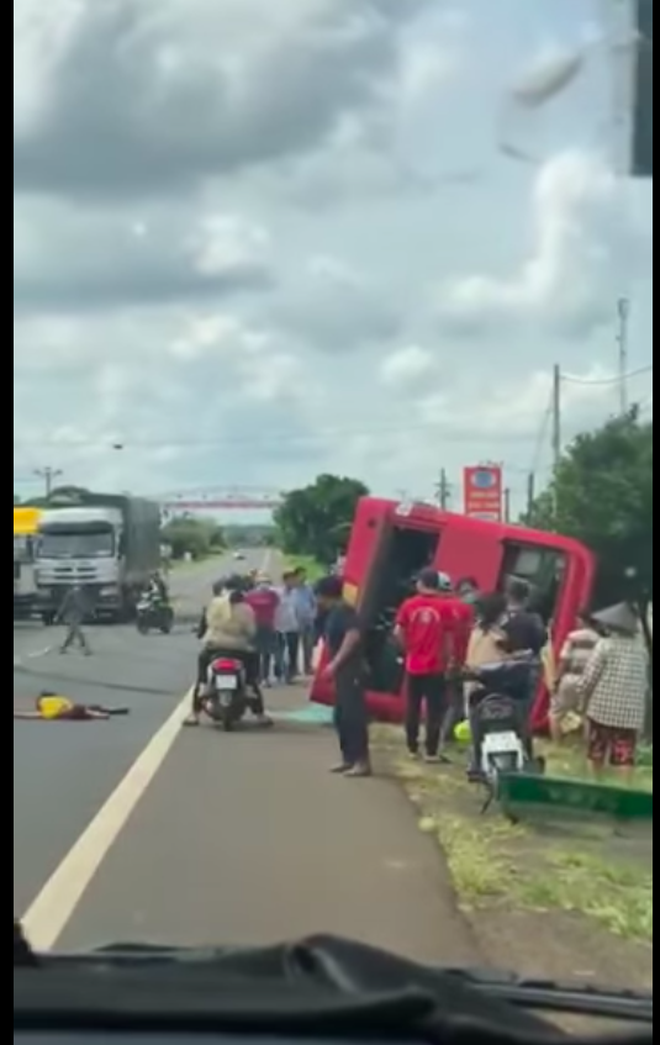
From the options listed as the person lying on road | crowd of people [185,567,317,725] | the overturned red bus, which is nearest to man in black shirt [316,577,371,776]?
crowd of people [185,567,317,725]

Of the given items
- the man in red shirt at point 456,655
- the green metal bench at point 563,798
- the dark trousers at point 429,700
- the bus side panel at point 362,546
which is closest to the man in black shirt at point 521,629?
the man in red shirt at point 456,655

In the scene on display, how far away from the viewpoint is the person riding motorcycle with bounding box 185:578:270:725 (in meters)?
21.4

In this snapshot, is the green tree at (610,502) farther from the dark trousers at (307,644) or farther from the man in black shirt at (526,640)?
the dark trousers at (307,644)

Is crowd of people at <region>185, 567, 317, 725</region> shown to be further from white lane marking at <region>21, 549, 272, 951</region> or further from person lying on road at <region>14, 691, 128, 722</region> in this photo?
white lane marking at <region>21, 549, 272, 951</region>

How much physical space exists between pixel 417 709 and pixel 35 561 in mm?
17723

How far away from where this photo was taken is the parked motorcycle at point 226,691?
21016 mm

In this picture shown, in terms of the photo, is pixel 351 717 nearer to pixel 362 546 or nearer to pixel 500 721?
pixel 500 721

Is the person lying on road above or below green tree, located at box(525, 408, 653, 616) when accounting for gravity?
below

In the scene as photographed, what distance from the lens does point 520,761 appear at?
15.0 metres

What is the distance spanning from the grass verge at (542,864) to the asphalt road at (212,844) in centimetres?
20

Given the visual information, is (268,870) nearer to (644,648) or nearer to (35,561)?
(644,648)

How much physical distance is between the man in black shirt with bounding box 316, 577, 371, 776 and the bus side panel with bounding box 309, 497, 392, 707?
5.05 meters

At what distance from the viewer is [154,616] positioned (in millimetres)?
36281
